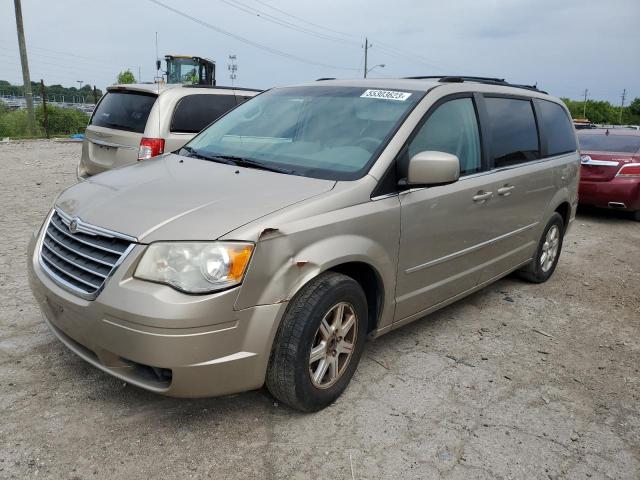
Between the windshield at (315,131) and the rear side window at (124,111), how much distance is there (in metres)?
2.63

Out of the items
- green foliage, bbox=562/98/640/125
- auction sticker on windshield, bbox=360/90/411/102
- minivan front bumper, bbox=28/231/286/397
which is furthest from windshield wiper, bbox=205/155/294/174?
green foliage, bbox=562/98/640/125

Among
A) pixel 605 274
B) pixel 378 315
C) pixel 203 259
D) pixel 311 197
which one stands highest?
pixel 311 197

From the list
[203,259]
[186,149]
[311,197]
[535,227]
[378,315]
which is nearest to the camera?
[203,259]

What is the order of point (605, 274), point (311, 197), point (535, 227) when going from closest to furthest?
1. point (311, 197)
2. point (535, 227)
3. point (605, 274)

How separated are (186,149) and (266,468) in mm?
2308

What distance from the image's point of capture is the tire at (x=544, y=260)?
5289 mm

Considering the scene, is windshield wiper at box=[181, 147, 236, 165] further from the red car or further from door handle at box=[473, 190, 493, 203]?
the red car

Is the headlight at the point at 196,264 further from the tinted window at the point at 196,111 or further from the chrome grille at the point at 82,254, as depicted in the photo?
the tinted window at the point at 196,111

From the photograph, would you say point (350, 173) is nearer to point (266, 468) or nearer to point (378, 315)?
point (378, 315)

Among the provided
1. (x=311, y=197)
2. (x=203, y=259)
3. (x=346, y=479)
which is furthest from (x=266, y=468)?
(x=311, y=197)

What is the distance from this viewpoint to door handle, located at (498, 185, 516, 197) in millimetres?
4176

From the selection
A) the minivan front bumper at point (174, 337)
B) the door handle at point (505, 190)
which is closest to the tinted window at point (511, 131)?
the door handle at point (505, 190)

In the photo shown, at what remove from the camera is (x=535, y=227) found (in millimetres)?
4949

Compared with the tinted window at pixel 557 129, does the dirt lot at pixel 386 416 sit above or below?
below
